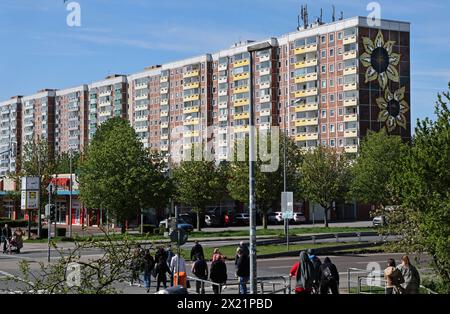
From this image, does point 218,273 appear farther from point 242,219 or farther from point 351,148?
point 351,148

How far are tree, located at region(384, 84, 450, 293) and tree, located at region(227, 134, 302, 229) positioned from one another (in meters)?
37.2

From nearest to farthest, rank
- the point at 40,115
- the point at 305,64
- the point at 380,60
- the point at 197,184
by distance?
the point at 197,184 < the point at 380,60 < the point at 305,64 < the point at 40,115

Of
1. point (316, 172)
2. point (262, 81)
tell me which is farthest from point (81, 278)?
point (262, 81)

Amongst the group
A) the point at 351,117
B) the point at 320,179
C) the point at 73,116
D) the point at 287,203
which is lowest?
the point at 287,203

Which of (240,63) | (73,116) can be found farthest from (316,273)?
(73,116)

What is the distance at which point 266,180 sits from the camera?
6025cm

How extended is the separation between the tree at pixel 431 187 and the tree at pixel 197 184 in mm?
42628

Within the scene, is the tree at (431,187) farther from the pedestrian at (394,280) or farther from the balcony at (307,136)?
the balcony at (307,136)

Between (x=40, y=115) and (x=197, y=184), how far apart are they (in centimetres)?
11096

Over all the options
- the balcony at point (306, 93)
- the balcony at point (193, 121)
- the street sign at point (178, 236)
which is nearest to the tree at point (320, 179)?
the balcony at point (306, 93)

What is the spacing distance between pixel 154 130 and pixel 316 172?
74.5m

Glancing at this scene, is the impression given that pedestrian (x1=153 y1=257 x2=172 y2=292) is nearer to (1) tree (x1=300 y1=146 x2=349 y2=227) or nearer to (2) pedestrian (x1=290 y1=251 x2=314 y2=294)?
(2) pedestrian (x1=290 y1=251 x2=314 y2=294)

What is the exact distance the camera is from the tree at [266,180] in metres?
60.2

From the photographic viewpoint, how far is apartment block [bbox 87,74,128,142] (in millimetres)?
143875
